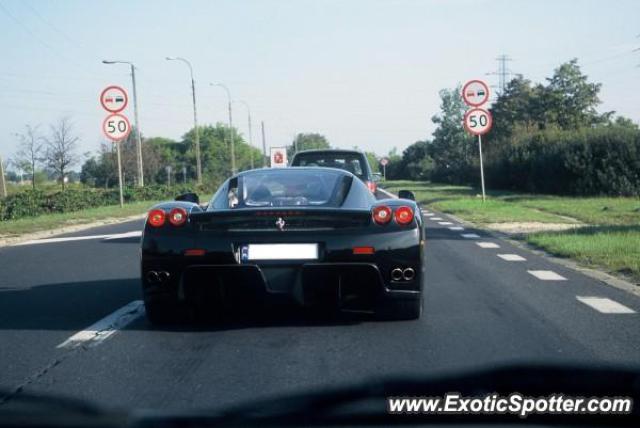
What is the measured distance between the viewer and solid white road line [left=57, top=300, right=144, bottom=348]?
6031 mm

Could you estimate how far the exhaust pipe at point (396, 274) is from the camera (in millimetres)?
6141

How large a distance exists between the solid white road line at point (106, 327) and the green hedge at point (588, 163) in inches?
951

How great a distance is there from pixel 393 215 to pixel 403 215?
8 centimetres

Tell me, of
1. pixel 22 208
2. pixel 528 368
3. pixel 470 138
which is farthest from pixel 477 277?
pixel 470 138

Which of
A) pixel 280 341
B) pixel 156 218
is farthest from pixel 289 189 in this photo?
pixel 280 341

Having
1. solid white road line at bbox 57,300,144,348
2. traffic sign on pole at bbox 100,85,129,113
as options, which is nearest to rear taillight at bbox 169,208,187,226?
solid white road line at bbox 57,300,144,348

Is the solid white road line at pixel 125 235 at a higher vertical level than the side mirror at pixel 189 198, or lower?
lower

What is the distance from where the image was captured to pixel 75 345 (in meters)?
5.91

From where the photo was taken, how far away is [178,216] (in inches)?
248

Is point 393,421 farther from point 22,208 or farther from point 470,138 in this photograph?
point 470,138

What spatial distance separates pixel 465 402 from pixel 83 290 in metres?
6.37

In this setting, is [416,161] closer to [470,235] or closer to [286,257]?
[470,235]

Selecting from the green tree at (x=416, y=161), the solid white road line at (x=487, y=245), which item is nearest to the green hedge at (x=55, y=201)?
the solid white road line at (x=487, y=245)

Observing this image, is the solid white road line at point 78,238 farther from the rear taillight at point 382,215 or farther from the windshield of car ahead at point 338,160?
the rear taillight at point 382,215
